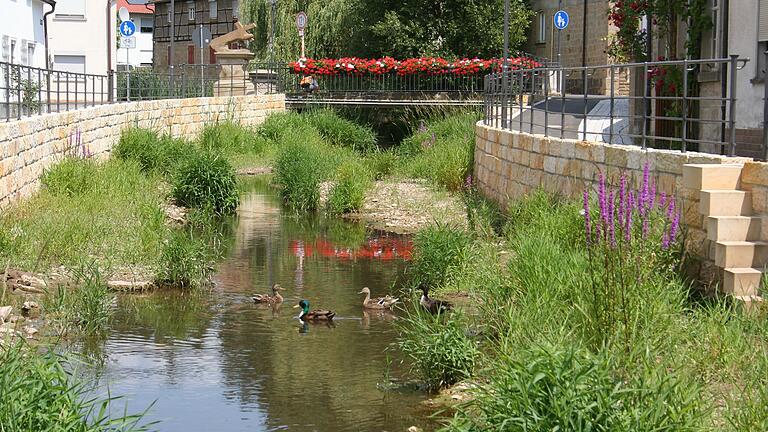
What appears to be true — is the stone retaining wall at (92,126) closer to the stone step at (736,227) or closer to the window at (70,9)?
the stone step at (736,227)

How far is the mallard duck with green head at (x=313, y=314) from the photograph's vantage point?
12656mm

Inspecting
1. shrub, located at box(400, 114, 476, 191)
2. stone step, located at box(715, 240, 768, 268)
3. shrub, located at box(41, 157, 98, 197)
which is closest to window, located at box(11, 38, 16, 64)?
shrub, located at box(400, 114, 476, 191)

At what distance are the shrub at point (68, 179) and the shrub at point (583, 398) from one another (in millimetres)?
12838

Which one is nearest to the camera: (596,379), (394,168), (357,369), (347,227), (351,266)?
(596,379)

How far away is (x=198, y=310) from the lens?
43.2 feet

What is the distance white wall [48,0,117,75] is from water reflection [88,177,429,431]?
1429 inches

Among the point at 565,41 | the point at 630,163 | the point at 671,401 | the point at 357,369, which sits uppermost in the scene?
the point at 565,41

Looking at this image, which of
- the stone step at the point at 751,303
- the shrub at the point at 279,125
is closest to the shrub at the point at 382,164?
the shrub at the point at 279,125

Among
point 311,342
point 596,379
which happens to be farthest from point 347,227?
point 596,379

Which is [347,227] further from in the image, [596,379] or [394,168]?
[596,379]

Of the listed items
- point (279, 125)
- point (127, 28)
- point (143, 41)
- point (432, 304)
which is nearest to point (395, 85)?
point (279, 125)

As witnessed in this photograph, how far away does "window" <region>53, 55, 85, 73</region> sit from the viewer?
5122 centimetres

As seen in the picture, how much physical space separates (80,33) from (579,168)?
40216mm

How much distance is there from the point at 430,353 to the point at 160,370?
236 centimetres
